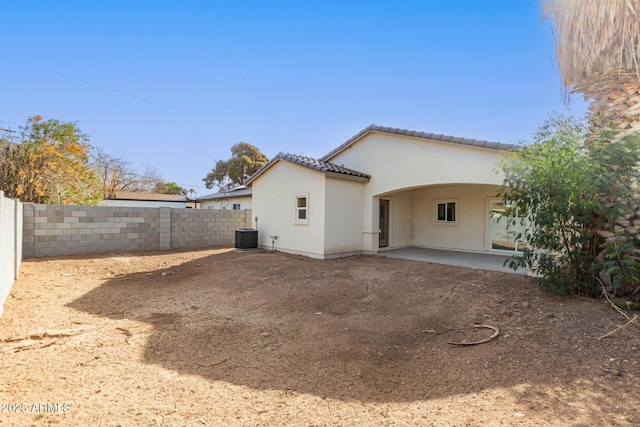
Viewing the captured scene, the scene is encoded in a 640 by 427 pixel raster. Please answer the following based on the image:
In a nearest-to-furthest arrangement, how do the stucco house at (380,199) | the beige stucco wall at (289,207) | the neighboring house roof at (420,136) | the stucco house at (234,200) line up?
the neighboring house roof at (420,136)
the stucco house at (380,199)
the beige stucco wall at (289,207)
the stucco house at (234,200)

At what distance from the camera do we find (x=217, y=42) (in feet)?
43.5

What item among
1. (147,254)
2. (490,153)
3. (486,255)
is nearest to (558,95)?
(490,153)

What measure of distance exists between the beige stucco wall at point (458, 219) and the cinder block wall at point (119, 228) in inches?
351

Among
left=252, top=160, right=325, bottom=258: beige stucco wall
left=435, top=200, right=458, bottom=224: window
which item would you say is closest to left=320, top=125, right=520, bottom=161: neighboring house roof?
left=252, top=160, right=325, bottom=258: beige stucco wall

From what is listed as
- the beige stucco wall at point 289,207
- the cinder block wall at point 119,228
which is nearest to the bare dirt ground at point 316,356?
the beige stucco wall at point 289,207

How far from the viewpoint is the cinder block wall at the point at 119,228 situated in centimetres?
1102

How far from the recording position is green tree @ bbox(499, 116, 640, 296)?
5012 mm

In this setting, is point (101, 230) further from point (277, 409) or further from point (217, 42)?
point (277, 409)

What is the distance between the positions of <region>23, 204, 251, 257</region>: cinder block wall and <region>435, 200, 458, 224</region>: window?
9624 millimetres

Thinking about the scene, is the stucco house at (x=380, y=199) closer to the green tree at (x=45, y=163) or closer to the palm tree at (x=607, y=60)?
the palm tree at (x=607, y=60)

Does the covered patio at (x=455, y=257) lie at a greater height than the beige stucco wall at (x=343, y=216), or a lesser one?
lesser

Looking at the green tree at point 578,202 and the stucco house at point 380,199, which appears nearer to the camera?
the green tree at point 578,202

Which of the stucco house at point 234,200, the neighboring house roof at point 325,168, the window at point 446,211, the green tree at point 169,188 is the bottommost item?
the window at point 446,211

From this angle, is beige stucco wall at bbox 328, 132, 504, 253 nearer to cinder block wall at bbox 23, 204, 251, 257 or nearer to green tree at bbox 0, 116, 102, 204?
cinder block wall at bbox 23, 204, 251, 257
